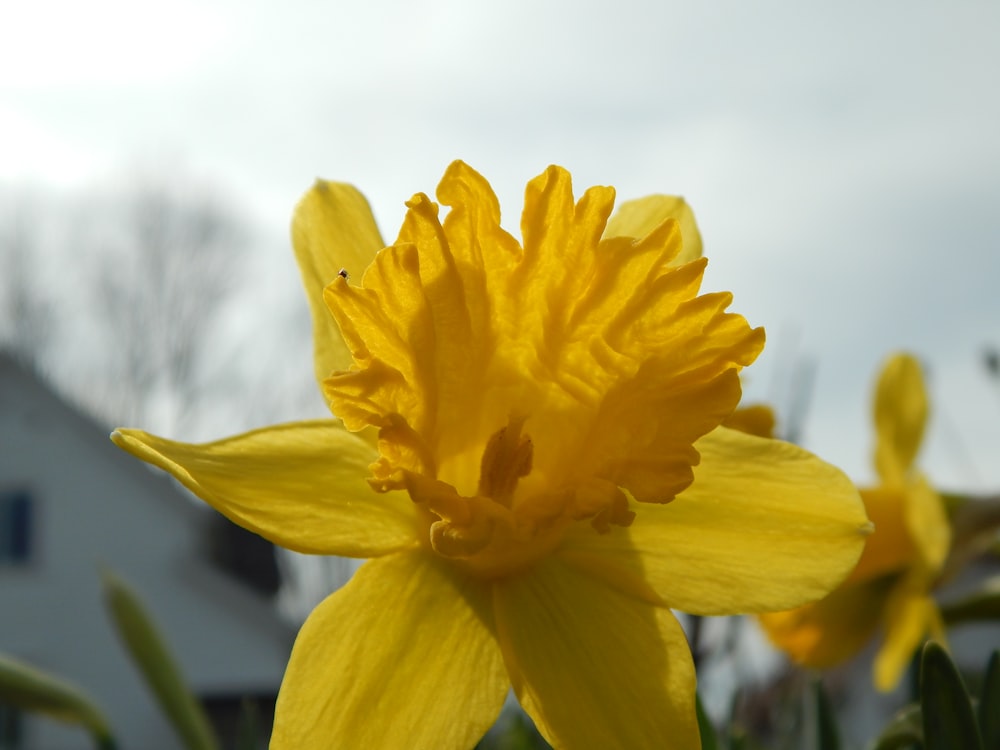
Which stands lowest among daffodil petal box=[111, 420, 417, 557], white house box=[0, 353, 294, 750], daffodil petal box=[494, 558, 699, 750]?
white house box=[0, 353, 294, 750]

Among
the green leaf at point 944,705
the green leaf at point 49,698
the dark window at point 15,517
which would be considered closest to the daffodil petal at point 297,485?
the green leaf at point 944,705

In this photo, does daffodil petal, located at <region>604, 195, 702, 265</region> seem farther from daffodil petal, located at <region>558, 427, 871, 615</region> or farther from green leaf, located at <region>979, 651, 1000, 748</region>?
green leaf, located at <region>979, 651, 1000, 748</region>

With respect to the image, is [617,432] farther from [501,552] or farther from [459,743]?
[459,743]

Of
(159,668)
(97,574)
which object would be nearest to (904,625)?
(159,668)

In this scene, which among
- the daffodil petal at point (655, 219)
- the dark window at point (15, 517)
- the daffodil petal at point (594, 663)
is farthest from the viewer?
the dark window at point (15, 517)

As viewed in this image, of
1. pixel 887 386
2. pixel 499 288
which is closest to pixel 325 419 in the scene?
pixel 499 288

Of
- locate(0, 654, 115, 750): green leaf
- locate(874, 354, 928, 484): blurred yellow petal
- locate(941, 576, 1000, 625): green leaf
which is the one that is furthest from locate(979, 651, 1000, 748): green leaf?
locate(0, 654, 115, 750): green leaf

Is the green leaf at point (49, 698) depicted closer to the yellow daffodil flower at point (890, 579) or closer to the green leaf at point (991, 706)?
the yellow daffodil flower at point (890, 579)
